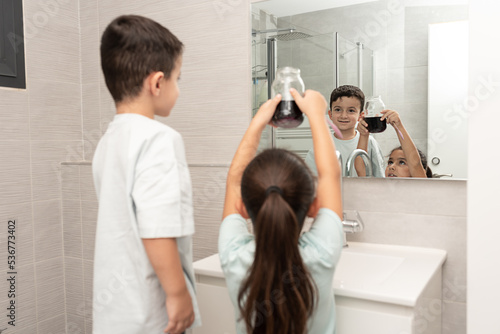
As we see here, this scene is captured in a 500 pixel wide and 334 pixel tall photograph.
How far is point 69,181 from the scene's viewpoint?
204 cm

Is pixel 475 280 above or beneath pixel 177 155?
beneath

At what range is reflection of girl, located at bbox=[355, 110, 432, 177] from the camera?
1.42 meters

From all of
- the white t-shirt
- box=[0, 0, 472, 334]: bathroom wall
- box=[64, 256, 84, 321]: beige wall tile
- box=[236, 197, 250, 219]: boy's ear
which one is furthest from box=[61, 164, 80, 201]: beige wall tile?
box=[236, 197, 250, 219]: boy's ear

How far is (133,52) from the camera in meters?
0.98

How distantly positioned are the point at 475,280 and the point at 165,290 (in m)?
0.61

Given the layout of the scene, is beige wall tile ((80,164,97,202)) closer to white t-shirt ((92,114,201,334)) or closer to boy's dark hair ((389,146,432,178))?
white t-shirt ((92,114,201,334))

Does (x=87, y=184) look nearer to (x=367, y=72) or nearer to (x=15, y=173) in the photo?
(x=15, y=173)

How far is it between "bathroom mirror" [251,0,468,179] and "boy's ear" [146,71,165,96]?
697mm

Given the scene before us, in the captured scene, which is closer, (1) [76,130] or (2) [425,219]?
(2) [425,219]

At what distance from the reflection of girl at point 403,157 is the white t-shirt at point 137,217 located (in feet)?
2.51

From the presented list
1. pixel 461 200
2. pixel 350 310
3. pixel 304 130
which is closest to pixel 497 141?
pixel 350 310

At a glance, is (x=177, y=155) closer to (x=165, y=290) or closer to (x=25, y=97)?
(x=165, y=290)

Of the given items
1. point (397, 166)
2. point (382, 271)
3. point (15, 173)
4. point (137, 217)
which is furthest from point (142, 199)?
point (15, 173)

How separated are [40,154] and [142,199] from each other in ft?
4.12
